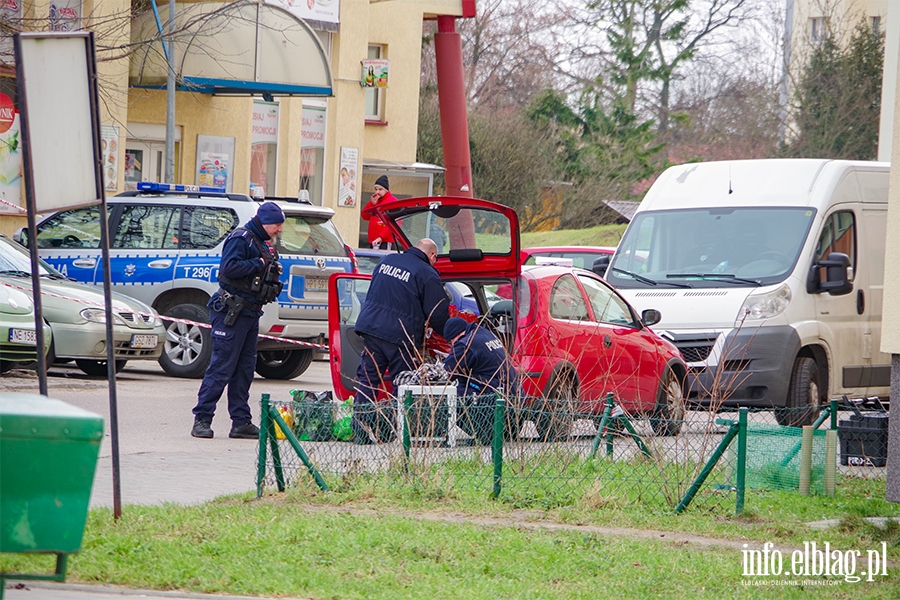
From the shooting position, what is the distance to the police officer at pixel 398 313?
10461mm

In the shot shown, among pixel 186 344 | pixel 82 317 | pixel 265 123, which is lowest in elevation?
pixel 186 344

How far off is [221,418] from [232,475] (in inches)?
146

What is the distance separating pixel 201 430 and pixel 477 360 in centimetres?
243

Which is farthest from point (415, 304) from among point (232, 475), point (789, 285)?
point (789, 285)

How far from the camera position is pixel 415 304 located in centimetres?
1051

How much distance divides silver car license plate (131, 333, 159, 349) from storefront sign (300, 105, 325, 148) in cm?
1430

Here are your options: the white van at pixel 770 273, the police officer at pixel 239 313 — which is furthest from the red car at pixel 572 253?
the police officer at pixel 239 313

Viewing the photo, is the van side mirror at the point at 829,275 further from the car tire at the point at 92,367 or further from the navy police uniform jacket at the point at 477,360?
the car tire at the point at 92,367

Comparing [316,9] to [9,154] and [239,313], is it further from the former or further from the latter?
[239,313]

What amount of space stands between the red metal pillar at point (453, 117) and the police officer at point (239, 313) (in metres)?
12.8

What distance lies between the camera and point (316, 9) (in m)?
26.5

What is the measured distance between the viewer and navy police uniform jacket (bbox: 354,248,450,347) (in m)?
10.5

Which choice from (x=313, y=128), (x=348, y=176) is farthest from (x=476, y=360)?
(x=348, y=176)

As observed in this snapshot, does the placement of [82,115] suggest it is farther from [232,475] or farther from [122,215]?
[122,215]
